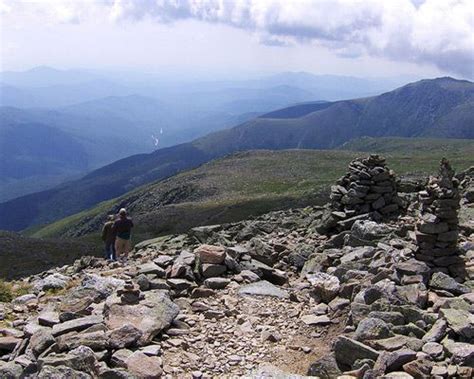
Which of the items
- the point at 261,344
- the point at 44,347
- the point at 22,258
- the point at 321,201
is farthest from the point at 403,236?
the point at 321,201

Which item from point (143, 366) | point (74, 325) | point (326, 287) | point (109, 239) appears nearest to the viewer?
point (143, 366)

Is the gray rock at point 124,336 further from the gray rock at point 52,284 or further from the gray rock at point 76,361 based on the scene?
the gray rock at point 52,284

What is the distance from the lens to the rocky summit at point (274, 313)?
12.3 m

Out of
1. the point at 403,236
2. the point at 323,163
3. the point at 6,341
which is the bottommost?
the point at 323,163

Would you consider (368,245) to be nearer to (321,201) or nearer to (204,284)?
(204,284)

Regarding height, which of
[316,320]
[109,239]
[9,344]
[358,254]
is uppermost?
[358,254]

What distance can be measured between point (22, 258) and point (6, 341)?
159ft

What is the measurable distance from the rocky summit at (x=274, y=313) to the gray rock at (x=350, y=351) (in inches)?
1.0

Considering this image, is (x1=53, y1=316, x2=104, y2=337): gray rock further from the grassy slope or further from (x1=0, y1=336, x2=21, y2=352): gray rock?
the grassy slope

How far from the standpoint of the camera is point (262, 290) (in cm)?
1919

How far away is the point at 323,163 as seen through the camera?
593 feet

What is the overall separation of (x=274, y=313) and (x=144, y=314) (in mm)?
4263

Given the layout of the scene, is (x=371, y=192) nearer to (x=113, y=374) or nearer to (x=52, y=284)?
(x=52, y=284)

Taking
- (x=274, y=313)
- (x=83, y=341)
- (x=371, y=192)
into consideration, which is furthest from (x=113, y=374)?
(x=371, y=192)
